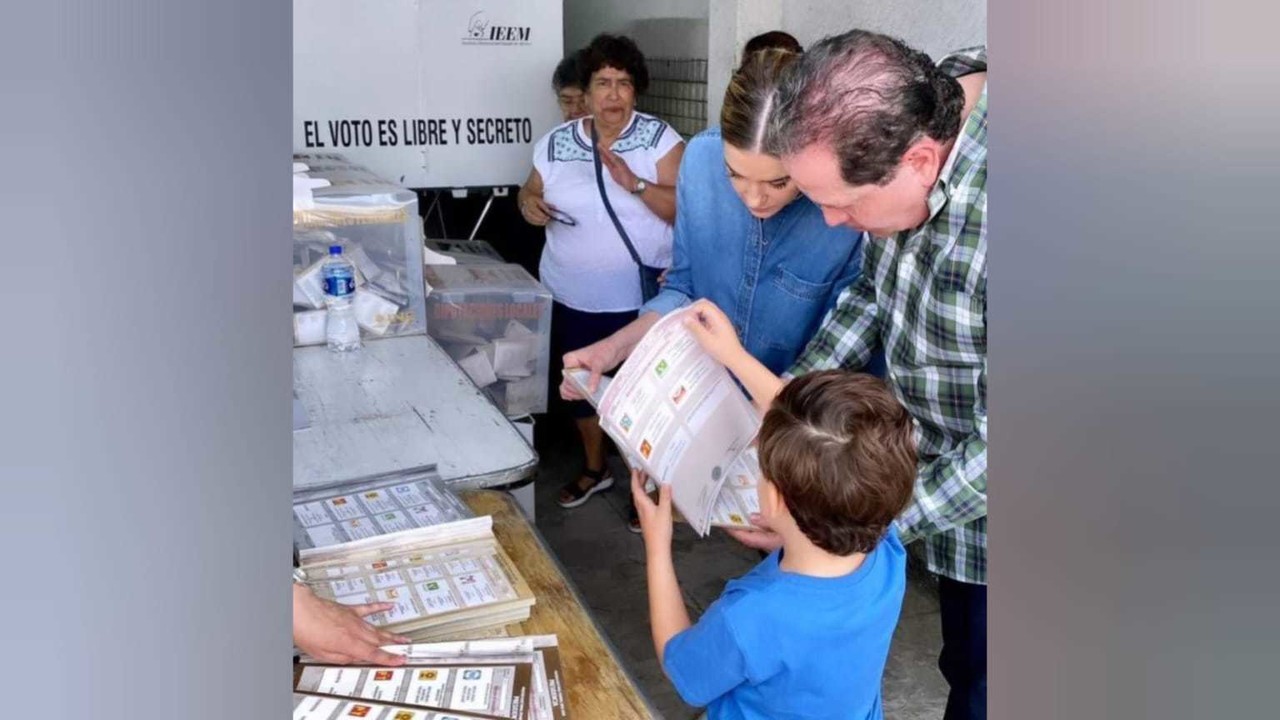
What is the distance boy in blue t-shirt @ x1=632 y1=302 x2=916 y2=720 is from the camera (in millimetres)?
1522

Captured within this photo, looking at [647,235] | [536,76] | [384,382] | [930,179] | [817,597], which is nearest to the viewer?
[817,597]

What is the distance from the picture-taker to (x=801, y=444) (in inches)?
60.9

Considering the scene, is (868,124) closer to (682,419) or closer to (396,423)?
(682,419)

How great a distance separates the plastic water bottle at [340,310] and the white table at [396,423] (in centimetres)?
5

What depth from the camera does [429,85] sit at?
17.5ft

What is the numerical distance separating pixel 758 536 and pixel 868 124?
75cm

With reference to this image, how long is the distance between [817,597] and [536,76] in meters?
4.36

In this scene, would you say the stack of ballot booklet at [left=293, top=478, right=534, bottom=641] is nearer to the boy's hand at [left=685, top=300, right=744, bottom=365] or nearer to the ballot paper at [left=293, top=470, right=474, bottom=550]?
the ballot paper at [left=293, top=470, right=474, bottom=550]

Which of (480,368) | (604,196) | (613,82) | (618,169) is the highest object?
(613,82)

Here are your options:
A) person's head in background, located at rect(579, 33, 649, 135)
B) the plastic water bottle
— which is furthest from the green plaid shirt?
person's head in background, located at rect(579, 33, 649, 135)

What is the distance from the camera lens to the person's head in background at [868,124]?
160 centimetres
